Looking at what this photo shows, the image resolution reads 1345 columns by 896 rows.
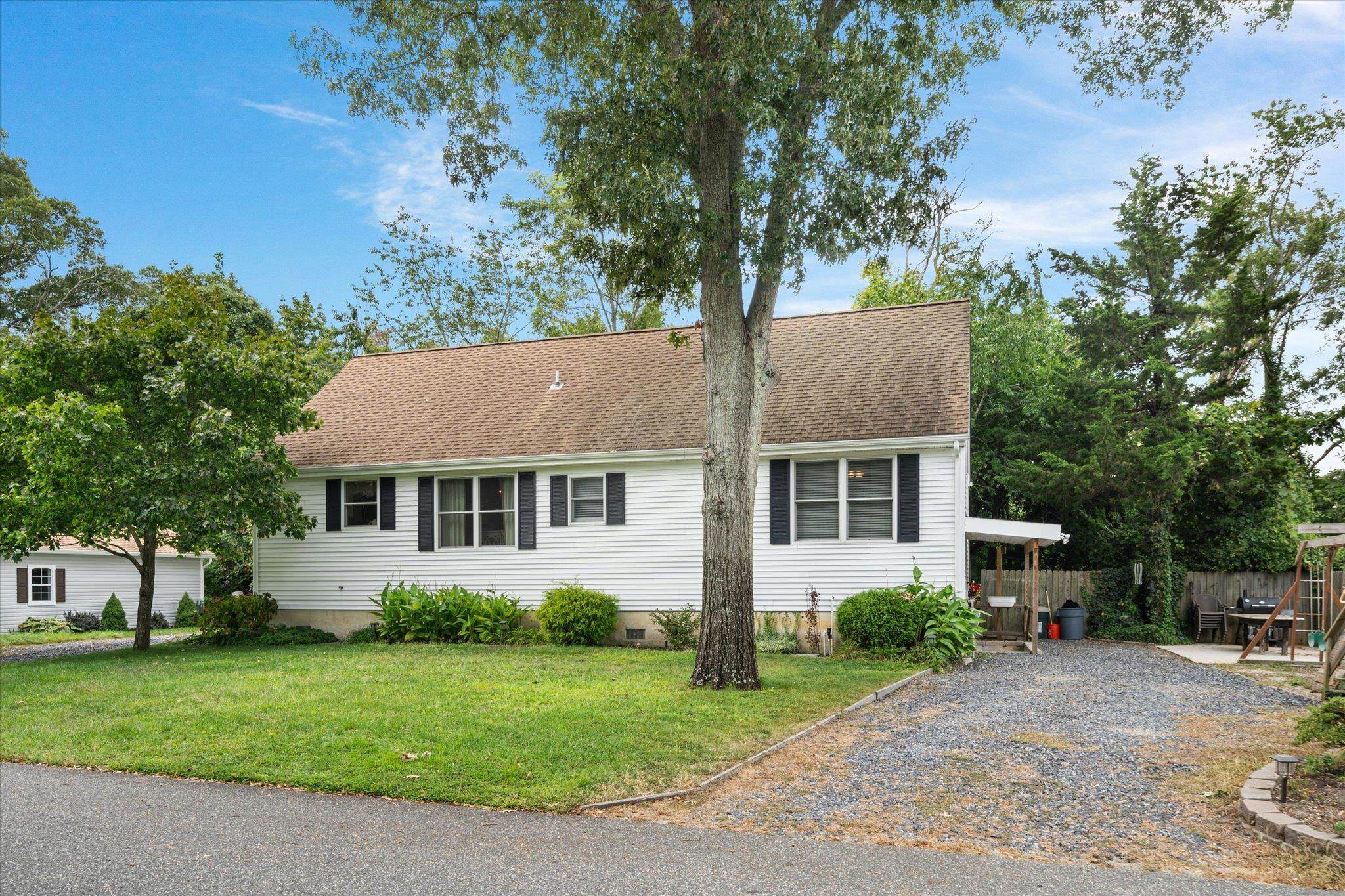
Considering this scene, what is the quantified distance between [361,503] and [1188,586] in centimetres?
1803

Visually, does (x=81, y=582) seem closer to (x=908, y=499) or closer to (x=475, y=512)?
(x=475, y=512)

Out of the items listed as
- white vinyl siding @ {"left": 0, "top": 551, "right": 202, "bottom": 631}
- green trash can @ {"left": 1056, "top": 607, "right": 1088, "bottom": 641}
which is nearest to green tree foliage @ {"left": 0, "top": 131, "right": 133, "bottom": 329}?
white vinyl siding @ {"left": 0, "top": 551, "right": 202, "bottom": 631}

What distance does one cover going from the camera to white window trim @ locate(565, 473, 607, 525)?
674 inches

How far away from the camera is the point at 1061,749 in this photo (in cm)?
775

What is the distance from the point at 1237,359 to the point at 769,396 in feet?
39.0

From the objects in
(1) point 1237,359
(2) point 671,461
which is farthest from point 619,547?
(1) point 1237,359

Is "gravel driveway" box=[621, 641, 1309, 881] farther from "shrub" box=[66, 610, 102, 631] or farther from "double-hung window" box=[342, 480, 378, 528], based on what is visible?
"shrub" box=[66, 610, 102, 631]

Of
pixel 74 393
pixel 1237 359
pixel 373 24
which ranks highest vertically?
pixel 373 24

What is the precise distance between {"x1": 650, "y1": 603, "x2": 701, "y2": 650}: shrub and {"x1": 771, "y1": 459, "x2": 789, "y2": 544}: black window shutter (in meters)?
1.91

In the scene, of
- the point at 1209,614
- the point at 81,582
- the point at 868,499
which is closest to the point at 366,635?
the point at 868,499

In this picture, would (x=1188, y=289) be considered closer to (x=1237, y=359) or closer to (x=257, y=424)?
(x=1237, y=359)

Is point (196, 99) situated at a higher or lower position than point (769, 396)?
higher

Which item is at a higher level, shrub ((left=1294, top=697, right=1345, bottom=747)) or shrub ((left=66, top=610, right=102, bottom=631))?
shrub ((left=1294, top=697, right=1345, bottom=747))

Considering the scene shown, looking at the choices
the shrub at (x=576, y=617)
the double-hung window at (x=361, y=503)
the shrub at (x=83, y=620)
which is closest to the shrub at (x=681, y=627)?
the shrub at (x=576, y=617)
